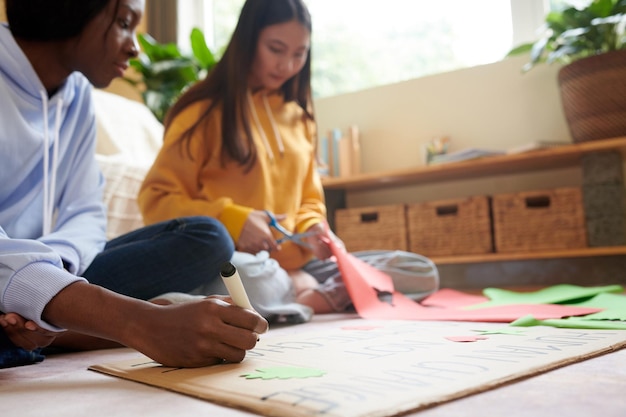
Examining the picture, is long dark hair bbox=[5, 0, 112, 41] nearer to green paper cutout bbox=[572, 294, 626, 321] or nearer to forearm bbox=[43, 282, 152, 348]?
forearm bbox=[43, 282, 152, 348]

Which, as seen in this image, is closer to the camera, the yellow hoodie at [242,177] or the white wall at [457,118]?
the yellow hoodie at [242,177]

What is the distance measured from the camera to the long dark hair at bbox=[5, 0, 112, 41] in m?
0.93

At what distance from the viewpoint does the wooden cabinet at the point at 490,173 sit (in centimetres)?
203

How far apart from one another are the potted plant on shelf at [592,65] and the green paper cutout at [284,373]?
1718 millimetres

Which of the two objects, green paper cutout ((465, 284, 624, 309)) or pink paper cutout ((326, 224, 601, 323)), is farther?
green paper cutout ((465, 284, 624, 309))

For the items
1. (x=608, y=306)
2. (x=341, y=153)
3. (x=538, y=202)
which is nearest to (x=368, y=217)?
(x=341, y=153)

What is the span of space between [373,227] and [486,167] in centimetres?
50

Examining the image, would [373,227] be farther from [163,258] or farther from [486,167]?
[163,258]

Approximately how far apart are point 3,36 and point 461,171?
174 centimetres

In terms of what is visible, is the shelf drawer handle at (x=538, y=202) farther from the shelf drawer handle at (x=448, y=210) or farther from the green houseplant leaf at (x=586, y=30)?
the green houseplant leaf at (x=586, y=30)

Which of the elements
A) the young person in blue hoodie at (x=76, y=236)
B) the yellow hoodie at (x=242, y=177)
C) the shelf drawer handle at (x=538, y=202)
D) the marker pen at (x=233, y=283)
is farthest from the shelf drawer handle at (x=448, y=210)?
the marker pen at (x=233, y=283)

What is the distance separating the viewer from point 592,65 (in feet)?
6.58

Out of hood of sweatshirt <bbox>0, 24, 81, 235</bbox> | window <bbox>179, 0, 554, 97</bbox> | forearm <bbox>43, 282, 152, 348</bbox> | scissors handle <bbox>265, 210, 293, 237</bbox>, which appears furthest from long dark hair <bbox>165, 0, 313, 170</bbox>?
window <bbox>179, 0, 554, 97</bbox>

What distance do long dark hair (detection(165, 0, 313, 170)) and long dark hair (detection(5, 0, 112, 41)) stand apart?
496 mm
